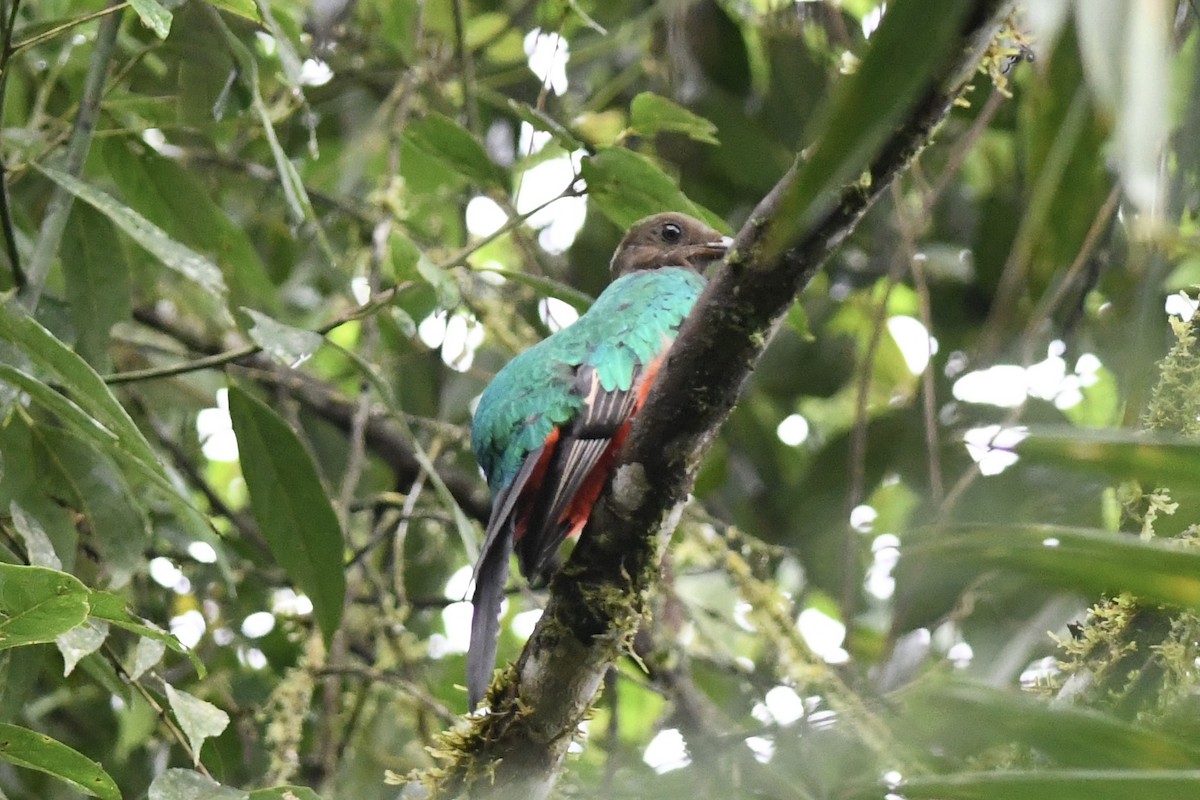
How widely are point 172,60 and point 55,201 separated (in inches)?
54.2

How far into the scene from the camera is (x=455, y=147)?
3441 millimetres

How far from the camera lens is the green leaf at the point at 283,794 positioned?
2.25 m

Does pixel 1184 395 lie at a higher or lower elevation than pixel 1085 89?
higher

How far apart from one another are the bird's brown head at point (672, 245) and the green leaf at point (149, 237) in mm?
2171

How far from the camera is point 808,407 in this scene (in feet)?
20.7

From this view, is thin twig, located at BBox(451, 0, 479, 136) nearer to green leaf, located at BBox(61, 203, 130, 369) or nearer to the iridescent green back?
the iridescent green back

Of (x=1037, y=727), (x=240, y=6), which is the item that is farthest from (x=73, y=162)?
(x=1037, y=727)

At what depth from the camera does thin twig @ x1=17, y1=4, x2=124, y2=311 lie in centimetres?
289

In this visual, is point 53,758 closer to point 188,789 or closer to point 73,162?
point 188,789

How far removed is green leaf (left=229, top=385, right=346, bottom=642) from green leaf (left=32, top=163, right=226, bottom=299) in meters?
0.41

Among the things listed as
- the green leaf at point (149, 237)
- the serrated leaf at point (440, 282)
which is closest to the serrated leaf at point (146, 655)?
the green leaf at point (149, 237)

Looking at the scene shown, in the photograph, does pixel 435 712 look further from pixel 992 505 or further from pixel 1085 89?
pixel 1085 89

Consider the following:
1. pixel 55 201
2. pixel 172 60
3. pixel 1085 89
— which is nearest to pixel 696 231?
pixel 172 60

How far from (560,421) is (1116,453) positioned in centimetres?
256
